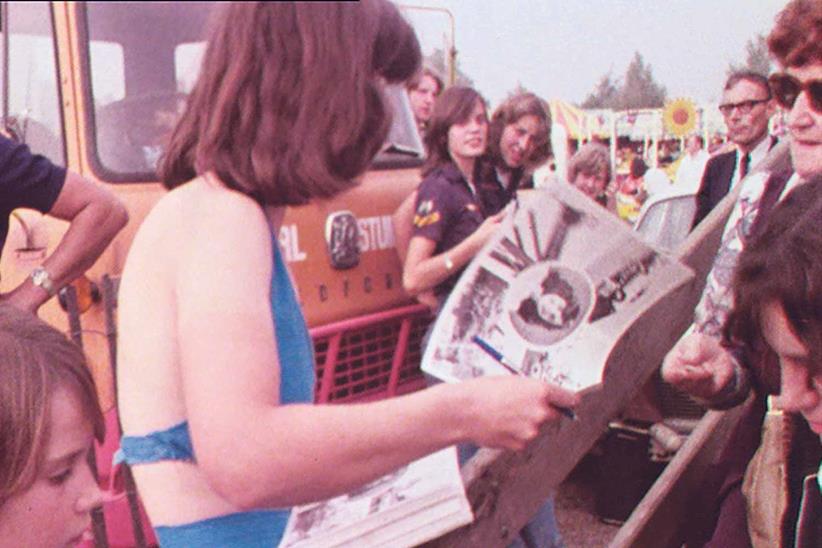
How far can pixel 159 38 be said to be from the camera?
103 centimetres

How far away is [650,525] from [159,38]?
97 cm

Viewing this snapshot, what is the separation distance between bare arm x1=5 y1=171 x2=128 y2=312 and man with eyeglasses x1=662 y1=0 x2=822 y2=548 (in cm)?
111

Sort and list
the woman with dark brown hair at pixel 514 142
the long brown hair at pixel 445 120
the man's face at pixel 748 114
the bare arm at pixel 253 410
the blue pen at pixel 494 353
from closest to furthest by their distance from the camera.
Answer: the bare arm at pixel 253 410 → the blue pen at pixel 494 353 → the long brown hair at pixel 445 120 → the woman with dark brown hair at pixel 514 142 → the man's face at pixel 748 114

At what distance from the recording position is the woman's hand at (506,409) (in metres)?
0.84

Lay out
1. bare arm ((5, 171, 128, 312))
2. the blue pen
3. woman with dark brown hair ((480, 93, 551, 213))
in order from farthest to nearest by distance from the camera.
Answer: woman with dark brown hair ((480, 93, 551, 213)), bare arm ((5, 171, 128, 312)), the blue pen

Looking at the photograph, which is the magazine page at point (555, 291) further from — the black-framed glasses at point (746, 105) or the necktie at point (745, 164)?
the black-framed glasses at point (746, 105)

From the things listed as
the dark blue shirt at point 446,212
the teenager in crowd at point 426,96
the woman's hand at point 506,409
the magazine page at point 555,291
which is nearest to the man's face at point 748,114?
the teenager in crowd at point 426,96

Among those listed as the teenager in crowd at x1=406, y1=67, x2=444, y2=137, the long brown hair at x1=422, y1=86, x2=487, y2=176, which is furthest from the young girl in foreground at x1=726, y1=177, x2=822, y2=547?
the teenager in crowd at x1=406, y1=67, x2=444, y2=137

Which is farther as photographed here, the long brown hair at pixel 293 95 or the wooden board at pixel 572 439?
the wooden board at pixel 572 439

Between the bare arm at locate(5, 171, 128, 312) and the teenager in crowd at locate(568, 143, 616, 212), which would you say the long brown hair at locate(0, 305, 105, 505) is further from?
the teenager in crowd at locate(568, 143, 616, 212)

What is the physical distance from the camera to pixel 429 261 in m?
2.31

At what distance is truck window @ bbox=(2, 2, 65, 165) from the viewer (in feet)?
4.94

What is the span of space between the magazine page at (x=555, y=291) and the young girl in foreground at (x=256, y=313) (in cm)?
12

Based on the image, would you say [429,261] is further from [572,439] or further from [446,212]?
[572,439]
